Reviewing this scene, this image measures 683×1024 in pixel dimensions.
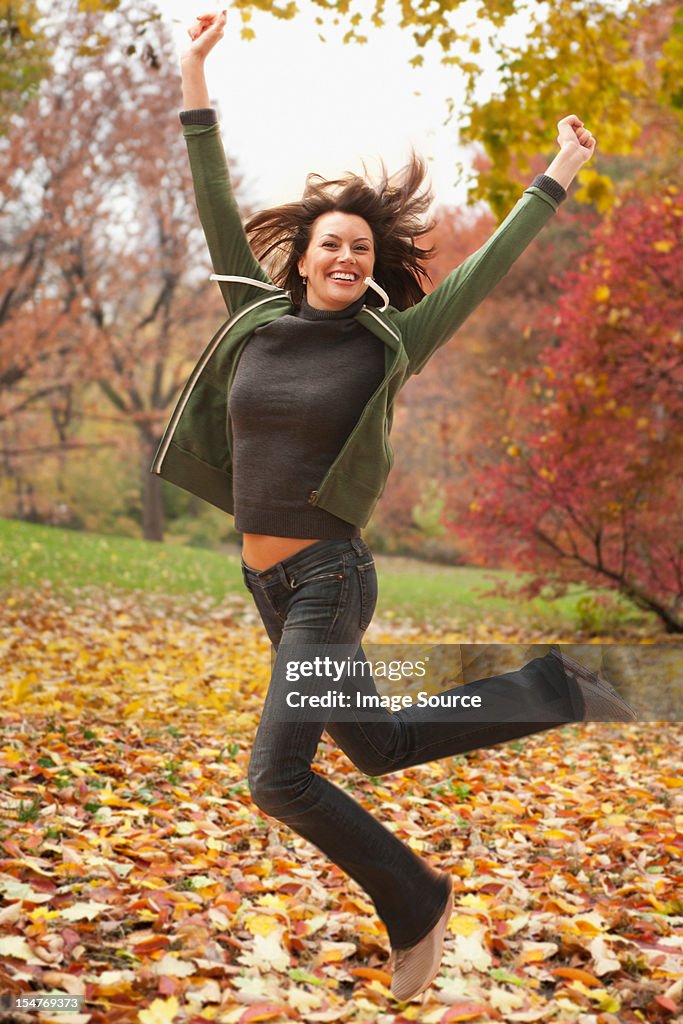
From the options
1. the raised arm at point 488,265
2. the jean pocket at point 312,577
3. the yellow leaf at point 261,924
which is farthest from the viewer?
the yellow leaf at point 261,924

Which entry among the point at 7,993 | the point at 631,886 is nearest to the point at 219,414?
the point at 7,993

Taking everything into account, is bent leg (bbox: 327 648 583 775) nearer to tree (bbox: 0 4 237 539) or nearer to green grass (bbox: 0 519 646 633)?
green grass (bbox: 0 519 646 633)

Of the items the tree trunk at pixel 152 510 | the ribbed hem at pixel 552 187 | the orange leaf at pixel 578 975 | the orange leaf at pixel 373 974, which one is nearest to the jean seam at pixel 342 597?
the ribbed hem at pixel 552 187

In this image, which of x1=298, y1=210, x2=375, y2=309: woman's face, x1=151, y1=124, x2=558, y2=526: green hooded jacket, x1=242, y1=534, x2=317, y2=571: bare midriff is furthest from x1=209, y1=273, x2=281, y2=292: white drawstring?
x1=242, y1=534, x2=317, y2=571: bare midriff

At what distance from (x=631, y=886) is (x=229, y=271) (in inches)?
107

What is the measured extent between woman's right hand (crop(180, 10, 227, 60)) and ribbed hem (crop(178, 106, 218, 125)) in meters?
0.14

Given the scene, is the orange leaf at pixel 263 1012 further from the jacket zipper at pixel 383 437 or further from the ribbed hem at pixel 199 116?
the ribbed hem at pixel 199 116

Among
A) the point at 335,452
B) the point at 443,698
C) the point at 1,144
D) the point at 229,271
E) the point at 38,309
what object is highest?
the point at 1,144

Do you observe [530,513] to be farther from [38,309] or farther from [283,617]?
[38,309]

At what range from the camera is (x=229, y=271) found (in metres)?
2.74

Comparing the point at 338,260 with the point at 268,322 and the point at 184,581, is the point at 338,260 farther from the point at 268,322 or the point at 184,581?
the point at 184,581

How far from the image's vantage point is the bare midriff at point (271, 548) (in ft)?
8.18

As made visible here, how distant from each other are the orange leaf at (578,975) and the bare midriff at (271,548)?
1694 millimetres

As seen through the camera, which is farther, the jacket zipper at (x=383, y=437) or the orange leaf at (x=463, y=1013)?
the orange leaf at (x=463, y=1013)
